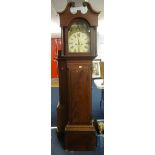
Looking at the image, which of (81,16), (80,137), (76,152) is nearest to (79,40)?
(81,16)

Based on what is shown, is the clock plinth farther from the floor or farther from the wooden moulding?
the wooden moulding

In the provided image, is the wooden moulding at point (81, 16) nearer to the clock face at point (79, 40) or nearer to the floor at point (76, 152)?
the clock face at point (79, 40)

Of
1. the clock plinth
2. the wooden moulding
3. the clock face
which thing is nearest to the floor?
the clock plinth

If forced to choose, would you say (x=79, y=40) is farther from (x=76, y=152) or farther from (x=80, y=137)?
(x=76, y=152)

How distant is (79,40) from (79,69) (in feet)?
1.01

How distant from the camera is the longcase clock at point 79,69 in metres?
2.24

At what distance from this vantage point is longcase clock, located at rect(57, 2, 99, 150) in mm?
2243

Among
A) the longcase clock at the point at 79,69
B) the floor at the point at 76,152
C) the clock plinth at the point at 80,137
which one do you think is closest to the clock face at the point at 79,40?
the longcase clock at the point at 79,69
